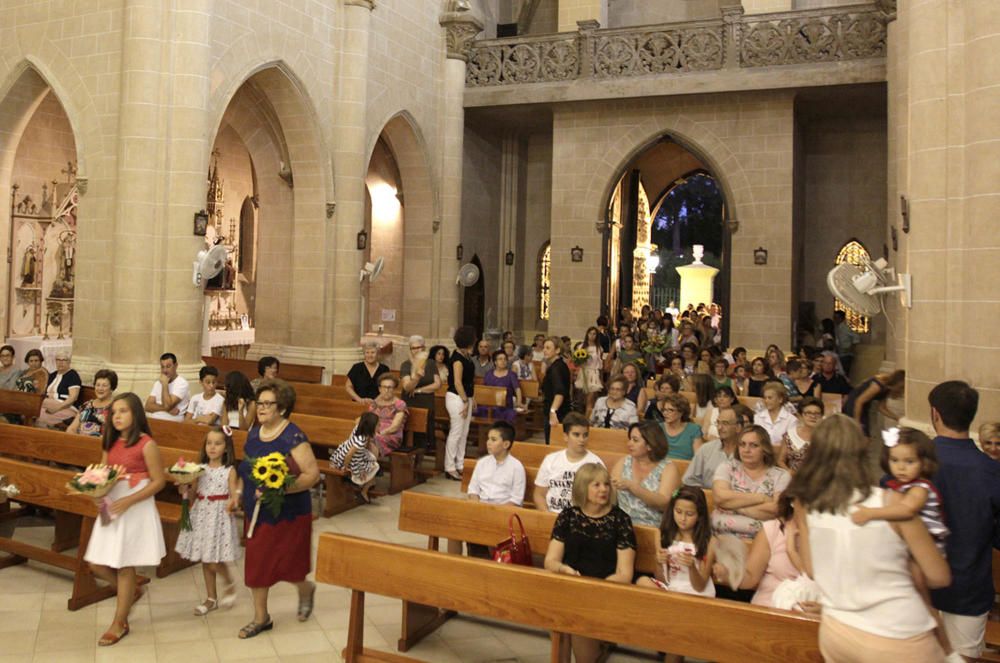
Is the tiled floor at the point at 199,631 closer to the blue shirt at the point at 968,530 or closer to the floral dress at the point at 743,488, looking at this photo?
the floral dress at the point at 743,488

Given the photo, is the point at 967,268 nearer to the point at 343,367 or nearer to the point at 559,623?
the point at 559,623

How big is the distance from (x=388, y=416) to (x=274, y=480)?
4.05 metres

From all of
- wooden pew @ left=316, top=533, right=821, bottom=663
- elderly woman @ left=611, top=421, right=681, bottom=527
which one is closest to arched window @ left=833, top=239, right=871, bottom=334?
elderly woman @ left=611, top=421, right=681, bottom=527

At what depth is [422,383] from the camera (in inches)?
393

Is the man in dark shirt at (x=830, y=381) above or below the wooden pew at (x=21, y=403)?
above

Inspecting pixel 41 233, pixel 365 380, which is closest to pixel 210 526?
pixel 365 380

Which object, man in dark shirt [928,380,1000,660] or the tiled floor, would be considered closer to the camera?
man in dark shirt [928,380,1000,660]

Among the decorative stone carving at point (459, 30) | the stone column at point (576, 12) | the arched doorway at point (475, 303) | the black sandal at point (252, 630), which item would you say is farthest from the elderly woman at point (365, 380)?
the stone column at point (576, 12)

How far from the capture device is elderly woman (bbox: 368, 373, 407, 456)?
29.5 ft

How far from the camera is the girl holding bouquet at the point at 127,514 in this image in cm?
523

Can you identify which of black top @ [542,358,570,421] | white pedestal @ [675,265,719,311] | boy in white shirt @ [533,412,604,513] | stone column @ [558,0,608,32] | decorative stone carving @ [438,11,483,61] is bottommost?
boy in white shirt @ [533,412,604,513]

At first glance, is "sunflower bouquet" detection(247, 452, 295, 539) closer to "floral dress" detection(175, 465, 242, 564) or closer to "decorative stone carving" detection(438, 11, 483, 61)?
"floral dress" detection(175, 465, 242, 564)

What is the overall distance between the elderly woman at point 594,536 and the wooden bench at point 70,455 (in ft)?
10.8

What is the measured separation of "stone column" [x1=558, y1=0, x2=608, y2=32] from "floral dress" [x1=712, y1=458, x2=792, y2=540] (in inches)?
597
